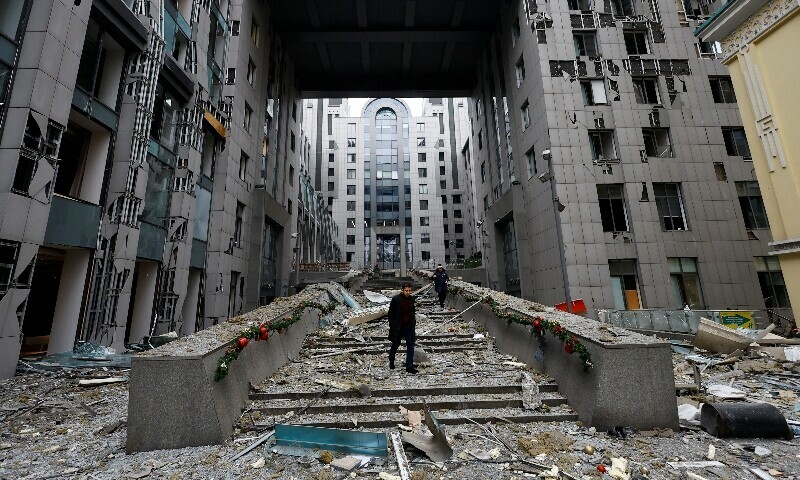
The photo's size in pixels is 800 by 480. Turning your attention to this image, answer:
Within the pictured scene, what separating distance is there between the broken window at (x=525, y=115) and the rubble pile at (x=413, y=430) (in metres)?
19.3

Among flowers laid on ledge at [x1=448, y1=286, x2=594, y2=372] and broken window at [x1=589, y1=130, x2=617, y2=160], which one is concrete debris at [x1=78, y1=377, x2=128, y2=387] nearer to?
flowers laid on ledge at [x1=448, y1=286, x2=594, y2=372]

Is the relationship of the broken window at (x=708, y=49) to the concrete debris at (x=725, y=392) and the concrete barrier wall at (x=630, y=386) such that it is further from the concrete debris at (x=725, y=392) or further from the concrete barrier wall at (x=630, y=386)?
the concrete barrier wall at (x=630, y=386)

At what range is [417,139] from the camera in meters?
70.7

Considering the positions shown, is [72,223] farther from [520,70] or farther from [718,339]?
[520,70]

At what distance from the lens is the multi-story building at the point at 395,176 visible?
6481cm

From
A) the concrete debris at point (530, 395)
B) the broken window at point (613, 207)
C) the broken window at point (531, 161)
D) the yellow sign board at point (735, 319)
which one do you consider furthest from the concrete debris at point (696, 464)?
the broken window at point (531, 161)

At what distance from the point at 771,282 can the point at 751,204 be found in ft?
15.4

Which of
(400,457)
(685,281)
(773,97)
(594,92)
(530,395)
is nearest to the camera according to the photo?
(400,457)

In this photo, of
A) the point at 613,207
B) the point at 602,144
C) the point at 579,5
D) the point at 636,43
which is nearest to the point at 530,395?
the point at 613,207

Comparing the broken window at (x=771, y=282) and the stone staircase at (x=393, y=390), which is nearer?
the stone staircase at (x=393, y=390)

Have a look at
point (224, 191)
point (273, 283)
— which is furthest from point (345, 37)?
point (273, 283)

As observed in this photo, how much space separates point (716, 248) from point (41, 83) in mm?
30539

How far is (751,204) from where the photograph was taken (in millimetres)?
21047

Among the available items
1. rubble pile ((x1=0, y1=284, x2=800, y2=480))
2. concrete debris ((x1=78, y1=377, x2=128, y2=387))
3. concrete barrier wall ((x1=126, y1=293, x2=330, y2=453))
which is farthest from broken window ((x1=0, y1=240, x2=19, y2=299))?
concrete barrier wall ((x1=126, y1=293, x2=330, y2=453))
